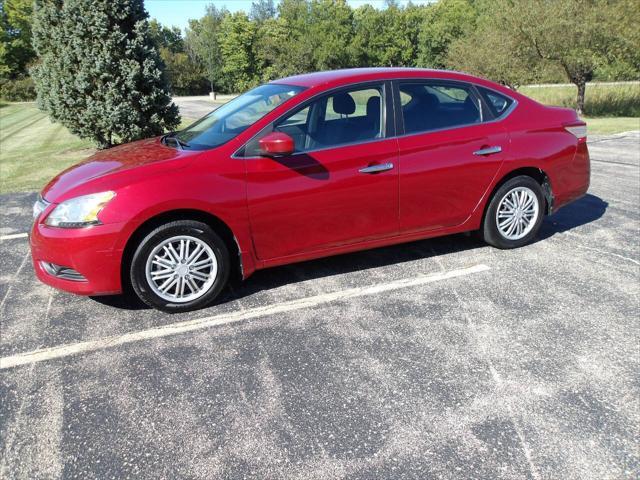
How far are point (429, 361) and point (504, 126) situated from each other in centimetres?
259

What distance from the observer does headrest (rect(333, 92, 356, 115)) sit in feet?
14.0

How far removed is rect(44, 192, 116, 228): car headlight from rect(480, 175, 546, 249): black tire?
332 cm

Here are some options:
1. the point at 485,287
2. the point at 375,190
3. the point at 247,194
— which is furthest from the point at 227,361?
the point at 485,287

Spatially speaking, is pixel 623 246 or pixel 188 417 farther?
pixel 623 246

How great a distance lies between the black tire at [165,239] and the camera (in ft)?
12.0

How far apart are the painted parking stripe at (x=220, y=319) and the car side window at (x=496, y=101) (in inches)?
56.7

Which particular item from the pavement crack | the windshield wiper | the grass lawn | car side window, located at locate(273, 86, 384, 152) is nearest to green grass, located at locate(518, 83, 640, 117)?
the grass lawn

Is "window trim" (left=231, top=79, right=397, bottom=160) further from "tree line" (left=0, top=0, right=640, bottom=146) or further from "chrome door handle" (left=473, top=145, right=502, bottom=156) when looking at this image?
"tree line" (left=0, top=0, right=640, bottom=146)

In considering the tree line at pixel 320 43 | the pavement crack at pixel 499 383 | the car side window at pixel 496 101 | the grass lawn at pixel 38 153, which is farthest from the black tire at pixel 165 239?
the tree line at pixel 320 43

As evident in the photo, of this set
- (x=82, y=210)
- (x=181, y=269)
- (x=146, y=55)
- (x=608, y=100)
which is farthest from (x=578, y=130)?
(x=608, y=100)

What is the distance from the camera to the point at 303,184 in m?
3.93

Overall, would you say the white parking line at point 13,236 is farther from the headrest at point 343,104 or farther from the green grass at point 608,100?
the green grass at point 608,100

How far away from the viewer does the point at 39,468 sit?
2.38m

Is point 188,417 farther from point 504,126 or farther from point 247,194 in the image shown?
point 504,126
